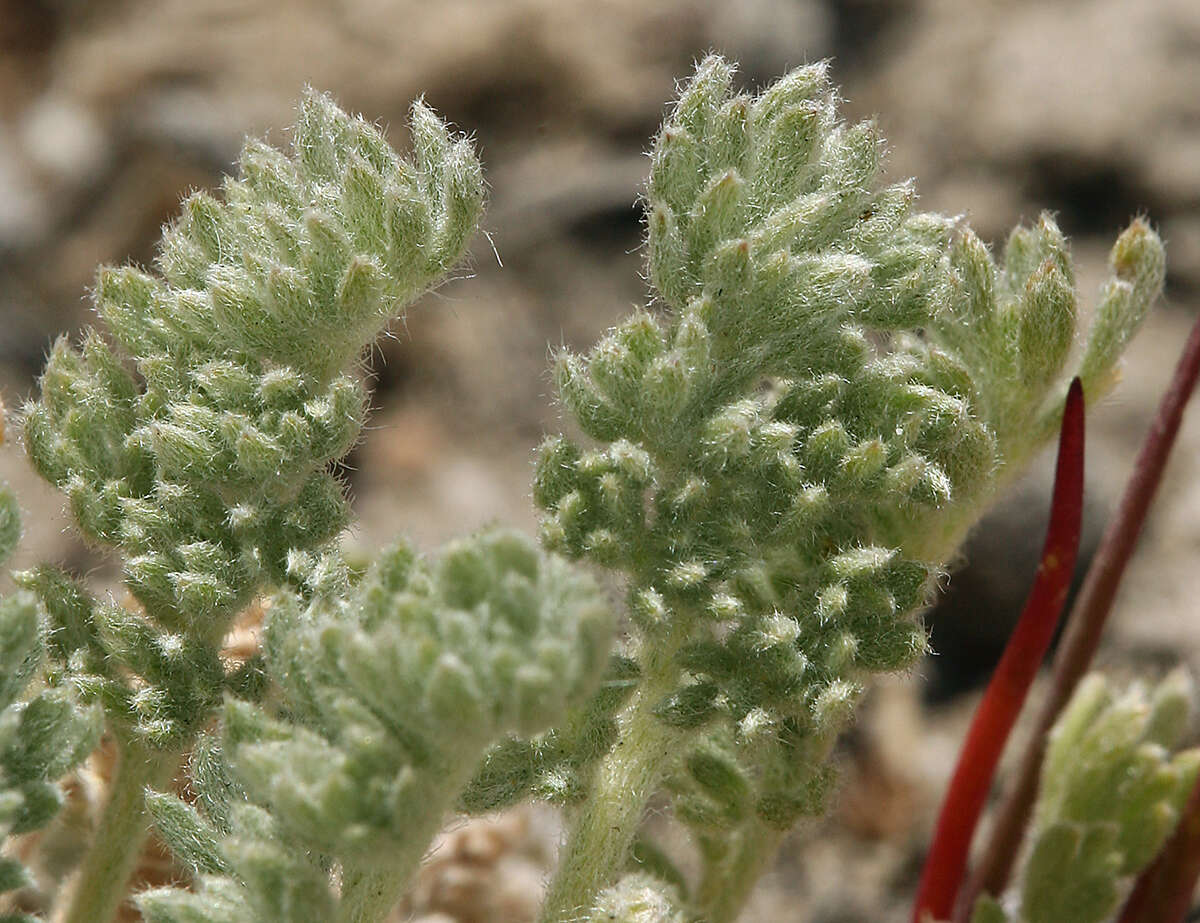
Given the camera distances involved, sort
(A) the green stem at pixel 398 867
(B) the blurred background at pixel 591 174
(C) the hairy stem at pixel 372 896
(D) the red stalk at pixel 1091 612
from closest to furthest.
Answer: (A) the green stem at pixel 398 867 < (C) the hairy stem at pixel 372 896 < (D) the red stalk at pixel 1091 612 < (B) the blurred background at pixel 591 174

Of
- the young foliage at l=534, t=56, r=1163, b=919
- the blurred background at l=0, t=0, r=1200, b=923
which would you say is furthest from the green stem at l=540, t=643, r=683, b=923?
the blurred background at l=0, t=0, r=1200, b=923

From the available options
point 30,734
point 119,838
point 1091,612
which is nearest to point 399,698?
point 30,734

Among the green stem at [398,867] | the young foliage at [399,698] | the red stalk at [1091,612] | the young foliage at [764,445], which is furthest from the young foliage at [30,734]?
the red stalk at [1091,612]

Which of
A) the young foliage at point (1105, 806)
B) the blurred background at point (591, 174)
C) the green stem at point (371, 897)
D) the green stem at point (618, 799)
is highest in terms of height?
the blurred background at point (591, 174)

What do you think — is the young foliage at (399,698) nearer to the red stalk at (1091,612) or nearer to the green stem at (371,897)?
the green stem at (371,897)

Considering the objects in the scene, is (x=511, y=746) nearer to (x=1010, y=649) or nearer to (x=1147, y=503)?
(x=1010, y=649)

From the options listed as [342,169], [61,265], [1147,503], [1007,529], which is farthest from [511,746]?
[61,265]

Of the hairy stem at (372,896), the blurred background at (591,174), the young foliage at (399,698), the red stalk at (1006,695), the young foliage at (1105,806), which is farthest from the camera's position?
the blurred background at (591,174)
